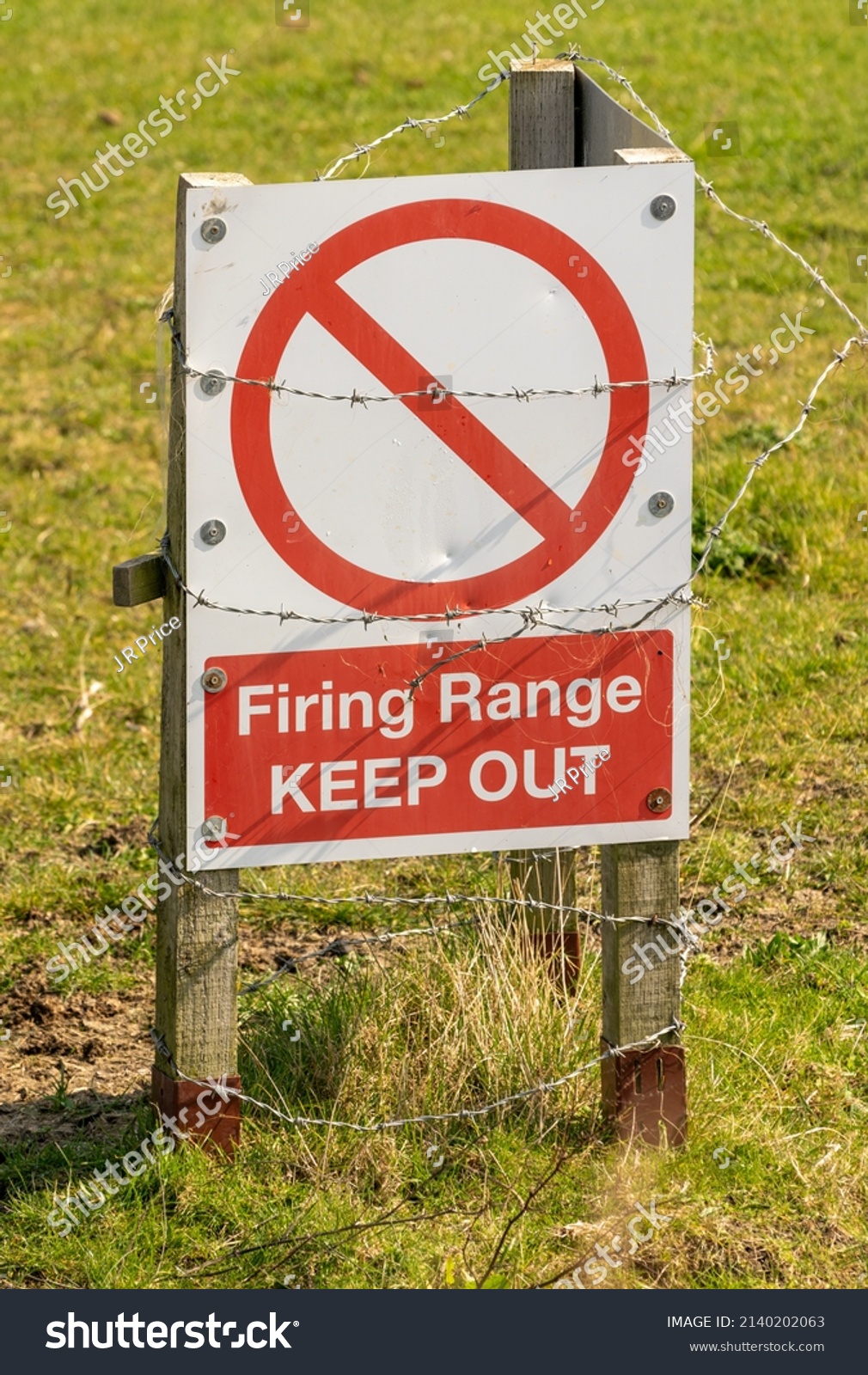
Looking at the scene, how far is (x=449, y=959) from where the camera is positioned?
3799 millimetres

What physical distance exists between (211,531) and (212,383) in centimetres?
26

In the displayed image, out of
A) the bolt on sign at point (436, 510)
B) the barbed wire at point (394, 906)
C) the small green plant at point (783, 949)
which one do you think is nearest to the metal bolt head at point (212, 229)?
the bolt on sign at point (436, 510)

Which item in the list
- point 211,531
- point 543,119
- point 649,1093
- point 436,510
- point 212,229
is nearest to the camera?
point 212,229

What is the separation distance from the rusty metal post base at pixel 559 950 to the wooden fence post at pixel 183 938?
0.89 meters

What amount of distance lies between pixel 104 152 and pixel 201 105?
1132 mm

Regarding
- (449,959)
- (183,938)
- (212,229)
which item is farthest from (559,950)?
(212,229)

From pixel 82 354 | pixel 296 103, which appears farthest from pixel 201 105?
pixel 82 354

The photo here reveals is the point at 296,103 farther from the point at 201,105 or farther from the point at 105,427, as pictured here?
the point at 105,427

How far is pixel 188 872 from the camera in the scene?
3.22 metres

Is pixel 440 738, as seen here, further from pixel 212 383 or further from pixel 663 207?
pixel 663 207

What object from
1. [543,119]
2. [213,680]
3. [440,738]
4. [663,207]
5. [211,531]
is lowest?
[440,738]

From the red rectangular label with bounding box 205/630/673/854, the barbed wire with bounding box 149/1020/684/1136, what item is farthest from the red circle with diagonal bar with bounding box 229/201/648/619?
the barbed wire with bounding box 149/1020/684/1136

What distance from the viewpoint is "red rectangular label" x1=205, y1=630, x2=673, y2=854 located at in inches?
126

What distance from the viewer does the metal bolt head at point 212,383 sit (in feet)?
10.1
